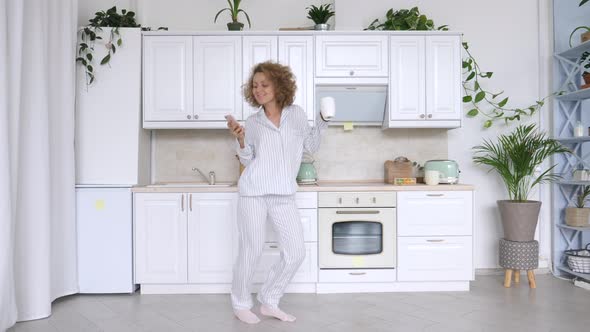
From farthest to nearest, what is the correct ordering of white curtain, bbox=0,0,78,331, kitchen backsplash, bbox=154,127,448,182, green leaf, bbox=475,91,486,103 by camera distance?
kitchen backsplash, bbox=154,127,448,182, green leaf, bbox=475,91,486,103, white curtain, bbox=0,0,78,331

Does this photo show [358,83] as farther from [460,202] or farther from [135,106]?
[135,106]

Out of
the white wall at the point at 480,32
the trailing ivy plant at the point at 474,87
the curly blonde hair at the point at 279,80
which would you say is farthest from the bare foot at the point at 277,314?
the trailing ivy plant at the point at 474,87

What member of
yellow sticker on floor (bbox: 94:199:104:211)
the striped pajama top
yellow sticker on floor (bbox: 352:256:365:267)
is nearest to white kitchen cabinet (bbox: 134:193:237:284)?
yellow sticker on floor (bbox: 94:199:104:211)

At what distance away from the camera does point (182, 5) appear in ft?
12.4

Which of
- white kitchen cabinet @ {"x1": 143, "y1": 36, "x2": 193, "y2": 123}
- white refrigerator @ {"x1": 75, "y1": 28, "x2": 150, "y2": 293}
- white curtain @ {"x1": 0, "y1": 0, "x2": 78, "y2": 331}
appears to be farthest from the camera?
white kitchen cabinet @ {"x1": 143, "y1": 36, "x2": 193, "y2": 123}

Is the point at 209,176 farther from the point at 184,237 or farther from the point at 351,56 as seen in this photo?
the point at 351,56

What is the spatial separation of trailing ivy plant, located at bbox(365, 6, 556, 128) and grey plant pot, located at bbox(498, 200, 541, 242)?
0.83 meters

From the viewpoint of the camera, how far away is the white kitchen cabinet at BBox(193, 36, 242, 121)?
3.37 meters

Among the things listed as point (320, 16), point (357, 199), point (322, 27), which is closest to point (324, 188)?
point (357, 199)

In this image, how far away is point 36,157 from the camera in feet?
8.59

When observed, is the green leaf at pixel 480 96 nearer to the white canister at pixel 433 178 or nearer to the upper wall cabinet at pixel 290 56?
the white canister at pixel 433 178

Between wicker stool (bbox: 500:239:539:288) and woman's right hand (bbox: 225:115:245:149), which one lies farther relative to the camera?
wicker stool (bbox: 500:239:539:288)

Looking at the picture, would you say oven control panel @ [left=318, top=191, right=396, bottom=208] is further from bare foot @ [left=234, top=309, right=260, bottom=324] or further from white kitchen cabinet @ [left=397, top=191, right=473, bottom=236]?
bare foot @ [left=234, top=309, right=260, bottom=324]

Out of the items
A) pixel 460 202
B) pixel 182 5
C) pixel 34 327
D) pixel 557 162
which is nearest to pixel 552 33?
pixel 557 162
